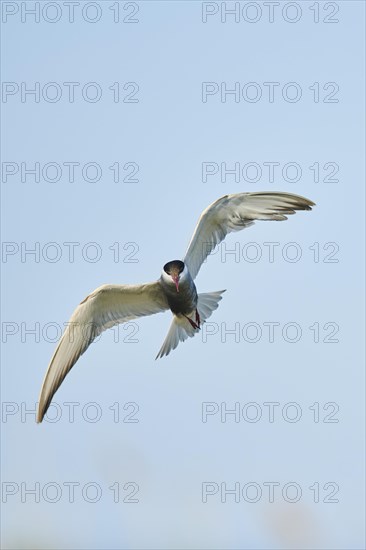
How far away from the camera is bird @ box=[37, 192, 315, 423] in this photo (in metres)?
13.1

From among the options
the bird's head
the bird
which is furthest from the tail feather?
the bird's head

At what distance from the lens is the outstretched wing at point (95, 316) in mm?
13156

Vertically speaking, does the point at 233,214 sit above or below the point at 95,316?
above

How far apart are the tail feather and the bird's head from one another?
904mm

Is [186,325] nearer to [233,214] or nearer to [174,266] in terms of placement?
[174,266]

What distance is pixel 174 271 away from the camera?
42.6 ft

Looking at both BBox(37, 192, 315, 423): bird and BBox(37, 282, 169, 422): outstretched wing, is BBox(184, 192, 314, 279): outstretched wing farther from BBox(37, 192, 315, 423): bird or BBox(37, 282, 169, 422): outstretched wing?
BBox(37, 282, 169, 422): outstretched wing

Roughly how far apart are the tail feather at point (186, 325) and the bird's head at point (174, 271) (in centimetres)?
90

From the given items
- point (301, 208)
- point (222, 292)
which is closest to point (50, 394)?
point (222, 292)

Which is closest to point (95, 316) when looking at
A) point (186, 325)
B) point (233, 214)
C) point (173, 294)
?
point (173, 294)

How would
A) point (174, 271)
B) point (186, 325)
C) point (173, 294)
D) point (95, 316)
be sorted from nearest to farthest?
point (174, 271), point (173, 294), point (95, 316), point (186, 325)

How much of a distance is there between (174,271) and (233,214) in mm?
991

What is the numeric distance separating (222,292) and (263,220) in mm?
1207

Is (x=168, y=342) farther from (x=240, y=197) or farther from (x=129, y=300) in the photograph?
(x=240, y=197)
